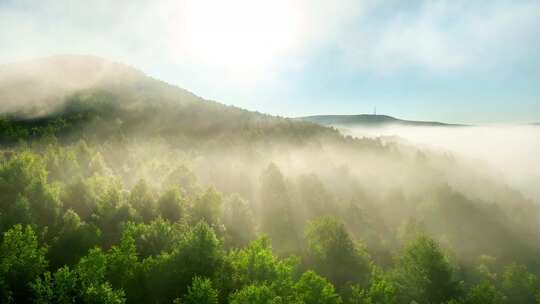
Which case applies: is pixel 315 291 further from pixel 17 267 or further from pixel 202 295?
pixel 17 267

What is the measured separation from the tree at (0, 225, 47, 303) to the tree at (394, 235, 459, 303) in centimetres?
5062

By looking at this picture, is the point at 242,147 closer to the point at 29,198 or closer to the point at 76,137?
the point at 76,137

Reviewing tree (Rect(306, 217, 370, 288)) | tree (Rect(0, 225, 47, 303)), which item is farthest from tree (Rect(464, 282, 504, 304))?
tree (Rect(0, 225, 47, 303))

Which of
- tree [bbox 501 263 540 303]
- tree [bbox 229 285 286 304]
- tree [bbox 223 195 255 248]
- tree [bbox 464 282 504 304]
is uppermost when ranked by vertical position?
tree [bbox 229 285 286 304]

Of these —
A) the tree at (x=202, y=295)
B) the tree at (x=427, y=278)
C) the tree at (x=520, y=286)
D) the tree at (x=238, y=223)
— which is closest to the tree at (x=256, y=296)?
the tree at (x=202, y=295)

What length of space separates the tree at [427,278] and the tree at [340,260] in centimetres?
617

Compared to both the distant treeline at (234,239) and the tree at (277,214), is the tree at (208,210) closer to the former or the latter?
the distant treeline at (234,239)

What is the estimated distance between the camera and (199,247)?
172 ft

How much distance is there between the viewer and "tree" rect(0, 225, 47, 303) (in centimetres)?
4306

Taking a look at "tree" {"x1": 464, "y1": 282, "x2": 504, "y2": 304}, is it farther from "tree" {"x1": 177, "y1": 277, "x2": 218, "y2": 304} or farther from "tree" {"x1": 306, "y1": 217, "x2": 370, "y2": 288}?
"tree" {"x1": 177, "y1": 277, "x2": 218, "y2": 304}

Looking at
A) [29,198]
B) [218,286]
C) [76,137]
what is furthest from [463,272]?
[76,137]

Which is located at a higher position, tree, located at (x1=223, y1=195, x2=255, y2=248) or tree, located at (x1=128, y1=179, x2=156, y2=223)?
tree, located at (x1=128, y1=179, x2=156, y2=223)

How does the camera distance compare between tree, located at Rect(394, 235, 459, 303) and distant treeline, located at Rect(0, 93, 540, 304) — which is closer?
distant treeline, located at Rect(0, 93, 540, 304)

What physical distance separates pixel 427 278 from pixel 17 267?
55.1 meters
